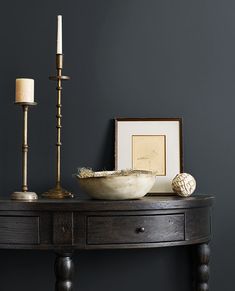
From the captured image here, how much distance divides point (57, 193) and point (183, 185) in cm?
49

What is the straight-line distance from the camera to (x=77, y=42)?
262 cm

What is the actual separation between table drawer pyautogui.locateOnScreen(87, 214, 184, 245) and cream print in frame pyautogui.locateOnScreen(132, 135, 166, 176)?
1.35 feet

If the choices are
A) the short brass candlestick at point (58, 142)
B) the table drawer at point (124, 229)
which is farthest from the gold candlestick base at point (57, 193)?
the table drawer at point (124, 229)

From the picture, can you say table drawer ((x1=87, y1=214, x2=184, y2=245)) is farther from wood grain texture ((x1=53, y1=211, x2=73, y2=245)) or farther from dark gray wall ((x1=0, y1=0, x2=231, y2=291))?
dark gray wall ((x1=0, y1=0, x2=231, y2=291))

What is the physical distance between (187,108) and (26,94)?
2.41ft

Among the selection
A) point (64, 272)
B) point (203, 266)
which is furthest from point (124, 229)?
point (203, 266)

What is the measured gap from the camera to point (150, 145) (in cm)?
254

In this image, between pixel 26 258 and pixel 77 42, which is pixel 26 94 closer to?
pixel 77 42

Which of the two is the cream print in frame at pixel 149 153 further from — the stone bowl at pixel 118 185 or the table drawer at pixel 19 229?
the table drawer at pixel 19 229

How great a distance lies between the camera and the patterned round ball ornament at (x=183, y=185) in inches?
90.5

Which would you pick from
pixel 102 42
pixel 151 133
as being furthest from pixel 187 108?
pixel 102 42

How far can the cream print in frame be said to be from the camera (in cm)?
252

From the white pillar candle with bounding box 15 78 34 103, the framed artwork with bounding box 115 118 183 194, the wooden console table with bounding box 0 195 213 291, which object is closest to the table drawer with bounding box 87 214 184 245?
the wooden console table with bounding box 0 195 213 291

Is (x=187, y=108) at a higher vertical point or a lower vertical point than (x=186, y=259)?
higher
